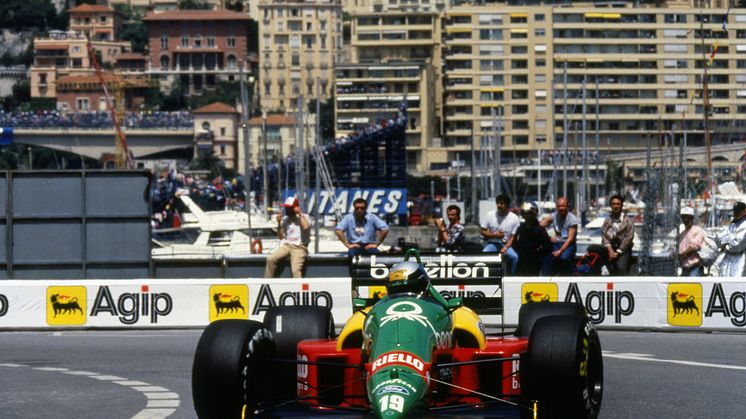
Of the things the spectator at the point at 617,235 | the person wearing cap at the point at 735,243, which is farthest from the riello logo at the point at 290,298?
the person wearing cap at the point at 735,243

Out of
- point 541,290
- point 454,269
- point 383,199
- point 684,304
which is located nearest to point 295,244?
point 541,290

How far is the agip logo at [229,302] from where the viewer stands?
2345cm

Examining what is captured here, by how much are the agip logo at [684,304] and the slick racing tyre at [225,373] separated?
1164 cm

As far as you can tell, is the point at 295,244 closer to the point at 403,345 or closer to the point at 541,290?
the point at 541,290

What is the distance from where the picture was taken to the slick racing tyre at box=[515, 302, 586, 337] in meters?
13.5

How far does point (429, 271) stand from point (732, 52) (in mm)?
59249

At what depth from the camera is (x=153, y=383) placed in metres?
16.0

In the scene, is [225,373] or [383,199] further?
[383,199]

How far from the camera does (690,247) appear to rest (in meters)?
24.2

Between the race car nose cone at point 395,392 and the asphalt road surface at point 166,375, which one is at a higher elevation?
the race car nose cone at point 395,392

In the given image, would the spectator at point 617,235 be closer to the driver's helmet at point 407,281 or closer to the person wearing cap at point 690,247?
the person wearing cap at point 690,247

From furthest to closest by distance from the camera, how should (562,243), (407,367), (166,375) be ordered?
(562,243)
(166,375)
(407,367)

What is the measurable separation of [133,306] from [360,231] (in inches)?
122

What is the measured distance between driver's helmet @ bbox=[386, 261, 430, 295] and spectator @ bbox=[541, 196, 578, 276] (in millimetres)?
11820
